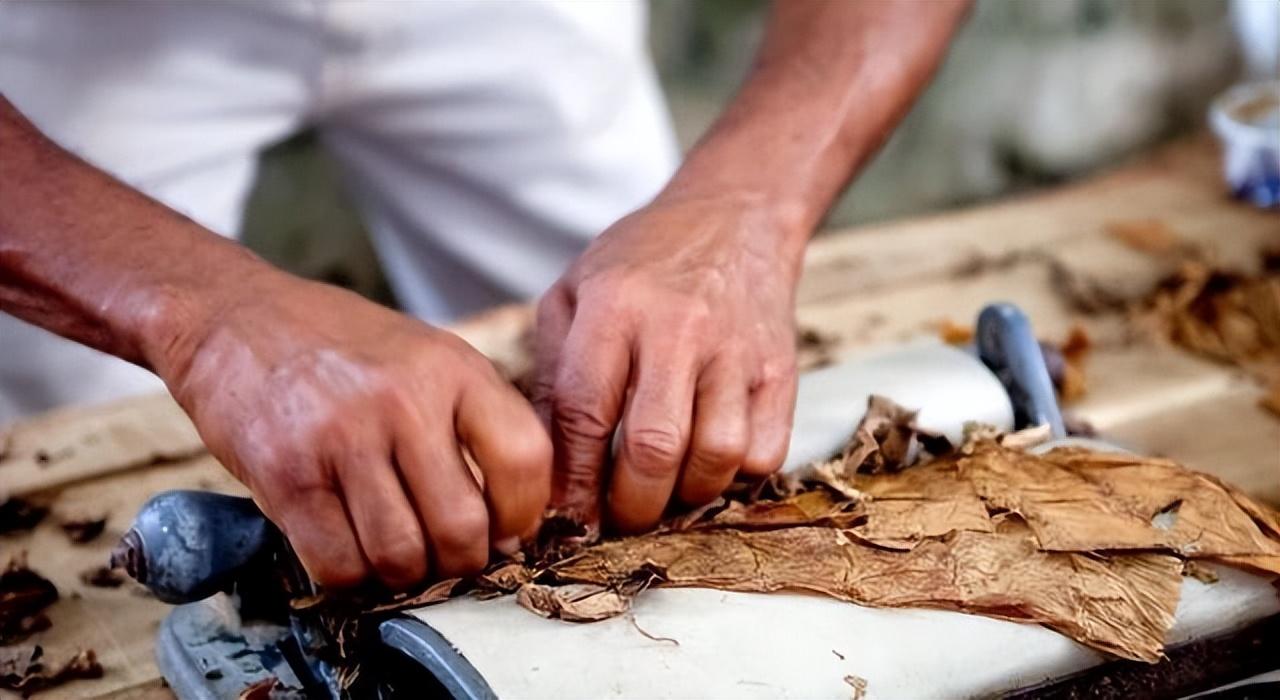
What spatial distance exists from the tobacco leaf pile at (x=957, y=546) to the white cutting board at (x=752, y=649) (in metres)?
0.01

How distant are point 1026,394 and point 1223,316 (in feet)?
1.48

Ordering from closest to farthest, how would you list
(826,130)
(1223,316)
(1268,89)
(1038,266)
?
(826,130)
(1223,316)
(1038,266)
(1268,89)

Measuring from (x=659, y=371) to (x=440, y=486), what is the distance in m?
0.16

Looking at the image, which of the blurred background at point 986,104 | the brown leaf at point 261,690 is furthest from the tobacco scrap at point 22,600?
the blurred background at point 986,104

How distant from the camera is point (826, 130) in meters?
1.15

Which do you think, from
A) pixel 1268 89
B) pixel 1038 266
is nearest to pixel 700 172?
pixel 1038 266

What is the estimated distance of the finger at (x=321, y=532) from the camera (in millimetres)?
798

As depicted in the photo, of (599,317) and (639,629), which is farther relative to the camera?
(599,317)

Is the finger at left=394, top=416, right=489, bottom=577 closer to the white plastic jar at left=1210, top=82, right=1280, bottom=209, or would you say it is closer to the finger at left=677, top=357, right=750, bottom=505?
the finger at left=677, top=357, right=750, bottom=505

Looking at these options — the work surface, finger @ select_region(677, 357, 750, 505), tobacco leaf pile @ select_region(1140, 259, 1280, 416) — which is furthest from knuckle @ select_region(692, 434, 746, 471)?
tobacco leaf pile @ select_region(1140, 259, 1280, 416)

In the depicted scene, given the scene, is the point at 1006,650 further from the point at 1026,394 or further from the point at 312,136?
the point at 312,136

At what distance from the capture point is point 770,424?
919 mm

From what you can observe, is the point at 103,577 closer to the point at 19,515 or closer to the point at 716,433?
the point at 19,515

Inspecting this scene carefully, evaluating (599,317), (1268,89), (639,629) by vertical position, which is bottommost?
(639,629)
